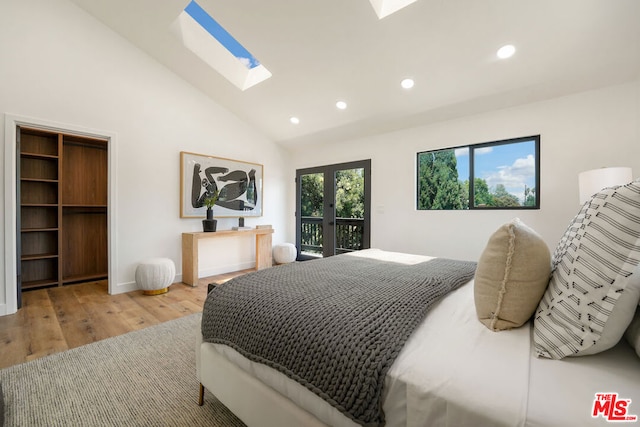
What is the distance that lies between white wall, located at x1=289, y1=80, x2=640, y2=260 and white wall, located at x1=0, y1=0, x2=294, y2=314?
8.06ft

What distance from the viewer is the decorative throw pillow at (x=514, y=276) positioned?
3.03ft

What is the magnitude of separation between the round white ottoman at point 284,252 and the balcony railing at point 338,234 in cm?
41

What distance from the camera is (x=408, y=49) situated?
2664 millimetres

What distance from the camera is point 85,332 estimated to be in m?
2.26

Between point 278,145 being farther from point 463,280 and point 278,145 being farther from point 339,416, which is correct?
point 339,416

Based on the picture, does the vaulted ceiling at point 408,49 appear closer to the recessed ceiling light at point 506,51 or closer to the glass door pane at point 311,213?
the recessed ceiling light at point 506,51

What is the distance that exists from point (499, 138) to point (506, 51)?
38.4 inches

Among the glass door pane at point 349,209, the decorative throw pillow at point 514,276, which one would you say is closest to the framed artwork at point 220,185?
the glass door pane at point 349,209

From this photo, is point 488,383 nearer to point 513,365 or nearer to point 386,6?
point 513,365

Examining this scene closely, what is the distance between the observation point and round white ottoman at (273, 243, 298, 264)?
16.1 ft

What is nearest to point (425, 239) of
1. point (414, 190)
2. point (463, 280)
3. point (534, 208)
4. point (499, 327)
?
point (414, 190)

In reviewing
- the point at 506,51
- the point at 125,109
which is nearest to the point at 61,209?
the point at 125,109

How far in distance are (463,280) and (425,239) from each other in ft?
7.00

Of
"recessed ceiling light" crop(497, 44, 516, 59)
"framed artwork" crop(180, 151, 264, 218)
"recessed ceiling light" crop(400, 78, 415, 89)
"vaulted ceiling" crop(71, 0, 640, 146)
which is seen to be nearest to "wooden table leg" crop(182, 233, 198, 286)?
"framed artwork" crop(180, 151, 264, 218)
